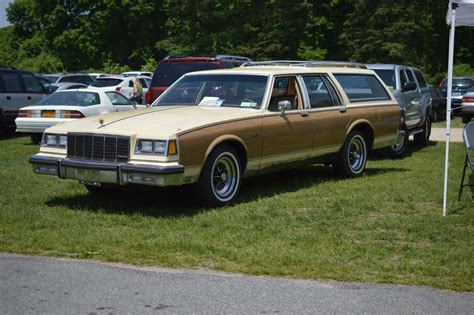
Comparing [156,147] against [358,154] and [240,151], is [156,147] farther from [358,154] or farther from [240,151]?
[358,154]

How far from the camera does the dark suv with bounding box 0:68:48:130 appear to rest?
17.6 meters


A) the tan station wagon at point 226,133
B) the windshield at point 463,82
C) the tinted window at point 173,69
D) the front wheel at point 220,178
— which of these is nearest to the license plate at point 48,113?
the tinted window at point 173,69

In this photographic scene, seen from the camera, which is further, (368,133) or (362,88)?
(362,88)

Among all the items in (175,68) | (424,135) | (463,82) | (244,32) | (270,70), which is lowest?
(424,135)

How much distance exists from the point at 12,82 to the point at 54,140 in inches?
413

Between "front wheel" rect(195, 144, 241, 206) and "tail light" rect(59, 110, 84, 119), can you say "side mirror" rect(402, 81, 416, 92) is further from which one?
"tail light" rect(59, 110, 84, 119)

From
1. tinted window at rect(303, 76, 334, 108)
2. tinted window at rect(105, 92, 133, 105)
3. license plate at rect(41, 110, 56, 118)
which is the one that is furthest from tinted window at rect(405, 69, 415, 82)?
license plate at rect(41, 110, 56, 118)

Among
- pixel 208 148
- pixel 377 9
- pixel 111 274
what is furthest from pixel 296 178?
pixel 377 9

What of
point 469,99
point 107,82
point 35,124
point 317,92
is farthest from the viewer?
point 107,82

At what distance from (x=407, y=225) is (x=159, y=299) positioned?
3.32 metres

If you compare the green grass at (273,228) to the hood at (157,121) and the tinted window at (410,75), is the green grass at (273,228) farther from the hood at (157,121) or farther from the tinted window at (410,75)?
the tinted window at (410,75)

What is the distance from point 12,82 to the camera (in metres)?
18.3

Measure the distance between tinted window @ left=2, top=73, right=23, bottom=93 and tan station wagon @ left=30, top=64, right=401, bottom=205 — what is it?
30.7 feet

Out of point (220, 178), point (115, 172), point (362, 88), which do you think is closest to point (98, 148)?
point (115, 172)
